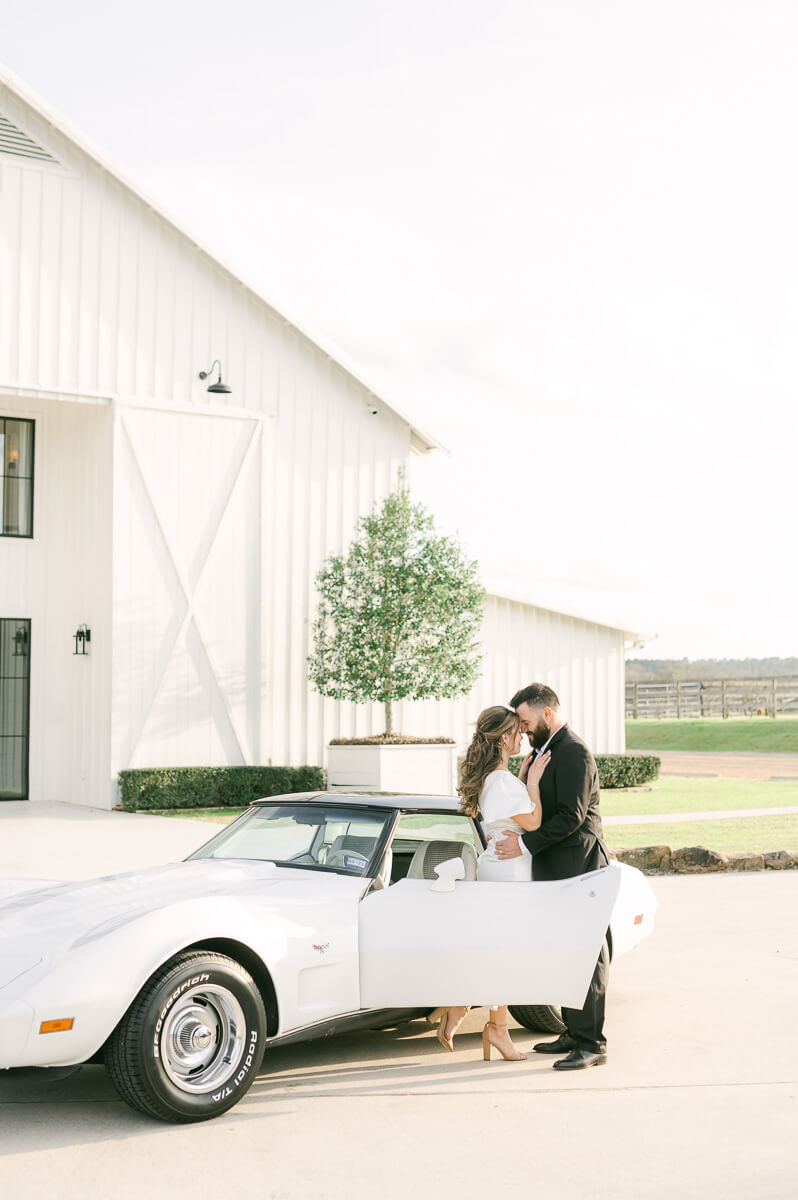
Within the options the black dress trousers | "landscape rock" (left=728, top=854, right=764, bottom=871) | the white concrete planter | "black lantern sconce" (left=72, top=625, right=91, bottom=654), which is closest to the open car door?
the black dress trousers

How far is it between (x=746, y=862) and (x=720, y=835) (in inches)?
116

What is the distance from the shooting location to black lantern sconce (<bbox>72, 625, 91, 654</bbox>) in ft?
66.7

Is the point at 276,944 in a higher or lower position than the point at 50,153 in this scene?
lower

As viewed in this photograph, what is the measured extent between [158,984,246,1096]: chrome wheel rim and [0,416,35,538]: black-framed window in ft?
56.7

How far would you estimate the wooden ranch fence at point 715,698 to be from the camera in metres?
49.6

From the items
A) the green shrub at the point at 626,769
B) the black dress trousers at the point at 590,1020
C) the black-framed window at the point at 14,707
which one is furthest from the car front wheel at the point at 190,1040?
the green shrub at the point at 626,769

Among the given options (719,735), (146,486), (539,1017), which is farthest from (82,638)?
(719,735)

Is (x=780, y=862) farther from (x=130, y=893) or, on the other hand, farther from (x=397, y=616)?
(x=397, y=616)

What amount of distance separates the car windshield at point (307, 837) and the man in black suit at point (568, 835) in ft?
2.15

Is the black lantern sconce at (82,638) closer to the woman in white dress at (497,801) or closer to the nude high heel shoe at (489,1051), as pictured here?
the woman in white dress at (497,801)

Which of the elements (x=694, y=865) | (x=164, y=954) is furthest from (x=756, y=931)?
(x=164, y=954)

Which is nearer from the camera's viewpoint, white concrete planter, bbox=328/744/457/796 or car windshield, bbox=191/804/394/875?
car windshield, bbox=191/804/394/875

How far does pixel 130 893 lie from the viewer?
17.5 feet

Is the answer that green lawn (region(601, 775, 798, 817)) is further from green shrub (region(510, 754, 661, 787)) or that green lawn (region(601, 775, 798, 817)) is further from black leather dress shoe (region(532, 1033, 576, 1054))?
black leather dress shoe (region(532, 1033, 576, 1054))
